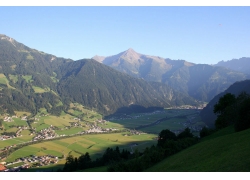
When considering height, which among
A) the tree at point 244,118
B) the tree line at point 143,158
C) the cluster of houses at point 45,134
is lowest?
the cluster of houses at point 45,134

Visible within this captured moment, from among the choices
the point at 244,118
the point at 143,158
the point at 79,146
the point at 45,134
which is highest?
the point at 244,118

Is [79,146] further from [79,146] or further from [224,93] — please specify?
[224,93]

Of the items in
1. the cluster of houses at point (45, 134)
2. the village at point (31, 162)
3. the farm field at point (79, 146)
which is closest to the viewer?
the village at point (31, 162)

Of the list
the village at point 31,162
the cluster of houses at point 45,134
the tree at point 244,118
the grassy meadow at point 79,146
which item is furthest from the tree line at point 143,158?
the cluster of houses at point 45,134

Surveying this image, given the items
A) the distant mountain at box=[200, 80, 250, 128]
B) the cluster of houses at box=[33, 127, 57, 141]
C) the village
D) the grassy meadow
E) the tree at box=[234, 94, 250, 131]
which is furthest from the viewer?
the distant mountain at box=[200, 80, 250, 128]

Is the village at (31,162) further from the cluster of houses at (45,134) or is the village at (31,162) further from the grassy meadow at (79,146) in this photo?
the cluster of houses at (45,134)

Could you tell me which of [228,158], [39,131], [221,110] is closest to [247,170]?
[228,158]

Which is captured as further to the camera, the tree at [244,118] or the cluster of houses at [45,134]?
the cluster of houses at [45,134]

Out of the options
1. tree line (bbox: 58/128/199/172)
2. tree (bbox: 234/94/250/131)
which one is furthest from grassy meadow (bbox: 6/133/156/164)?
tree (bbox: 234/94/250/131)

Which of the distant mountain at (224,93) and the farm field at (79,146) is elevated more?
the distant mountain at (224,93)

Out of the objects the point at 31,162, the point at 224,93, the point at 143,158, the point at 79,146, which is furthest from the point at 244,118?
the point at 224,93

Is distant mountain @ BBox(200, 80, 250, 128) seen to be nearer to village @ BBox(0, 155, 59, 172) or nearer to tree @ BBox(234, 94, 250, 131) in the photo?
village @ BBox(0, 155, 59, 172)

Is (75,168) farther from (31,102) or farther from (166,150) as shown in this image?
(31,102)
